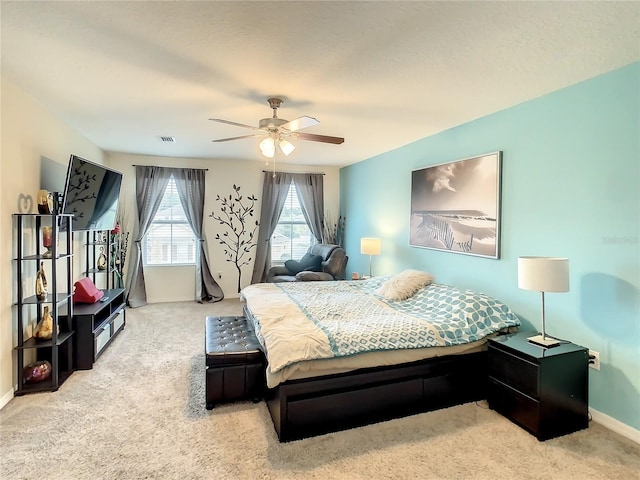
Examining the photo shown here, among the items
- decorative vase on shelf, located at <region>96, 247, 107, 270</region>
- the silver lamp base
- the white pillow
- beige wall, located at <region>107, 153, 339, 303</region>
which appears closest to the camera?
the silver lamp base

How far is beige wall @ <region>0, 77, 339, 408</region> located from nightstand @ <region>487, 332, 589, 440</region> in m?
3.72

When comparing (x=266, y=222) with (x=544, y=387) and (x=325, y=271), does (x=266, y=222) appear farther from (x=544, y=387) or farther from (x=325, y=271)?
(x=544, y=387)

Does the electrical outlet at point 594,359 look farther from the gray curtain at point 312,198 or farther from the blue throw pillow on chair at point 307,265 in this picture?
the gray curtain at point 312,198

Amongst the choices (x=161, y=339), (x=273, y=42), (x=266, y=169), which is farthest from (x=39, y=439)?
(x=266, y=169)

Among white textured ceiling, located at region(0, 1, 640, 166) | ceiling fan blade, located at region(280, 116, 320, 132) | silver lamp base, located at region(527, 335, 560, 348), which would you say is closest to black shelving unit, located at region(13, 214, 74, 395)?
white textured ceiling, located at region(0, 1, 640, 166)

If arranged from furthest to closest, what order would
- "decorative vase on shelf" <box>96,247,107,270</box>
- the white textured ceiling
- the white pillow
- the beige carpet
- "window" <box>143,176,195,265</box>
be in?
"window" <box>143,176,195,265</box>, "decorative vase on shelf" <box>96,247,107,270</box>, the white pillow, the beige carpet, the white textured ceiling

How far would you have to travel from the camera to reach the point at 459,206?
370 centimetres

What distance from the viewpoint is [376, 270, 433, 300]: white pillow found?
11.7ft

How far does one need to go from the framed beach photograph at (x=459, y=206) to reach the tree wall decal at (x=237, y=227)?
306 centimetres

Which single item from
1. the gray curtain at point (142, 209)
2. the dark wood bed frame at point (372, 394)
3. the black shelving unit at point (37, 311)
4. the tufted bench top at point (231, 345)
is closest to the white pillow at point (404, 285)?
the dark wood bed frame at point (372, 394)

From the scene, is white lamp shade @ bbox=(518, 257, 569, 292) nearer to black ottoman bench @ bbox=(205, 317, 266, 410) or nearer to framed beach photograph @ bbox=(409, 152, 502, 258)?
framed beach photograph @ bbox=(409, 152, 502, 258)

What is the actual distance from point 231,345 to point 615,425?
279cm

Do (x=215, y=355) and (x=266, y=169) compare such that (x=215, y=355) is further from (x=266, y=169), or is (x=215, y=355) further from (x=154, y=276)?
(x=266, y=169)

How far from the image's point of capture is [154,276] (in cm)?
592
